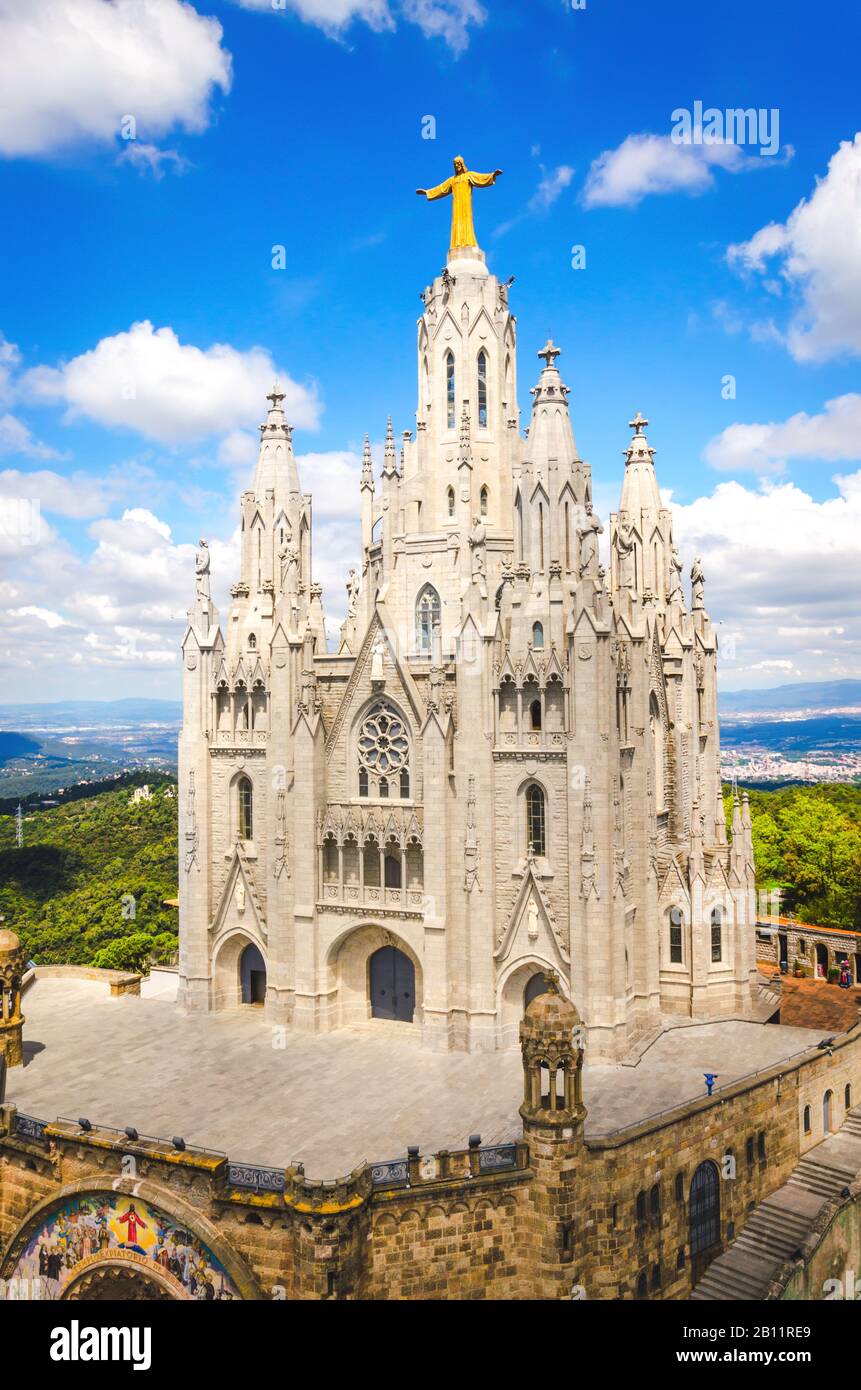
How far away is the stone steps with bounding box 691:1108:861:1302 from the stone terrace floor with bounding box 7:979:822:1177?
3132mm

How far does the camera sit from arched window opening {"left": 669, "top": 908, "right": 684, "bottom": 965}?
105 ft

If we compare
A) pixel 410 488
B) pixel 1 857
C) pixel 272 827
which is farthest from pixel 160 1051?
pixel 1 857

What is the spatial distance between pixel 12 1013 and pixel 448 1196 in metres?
14.6

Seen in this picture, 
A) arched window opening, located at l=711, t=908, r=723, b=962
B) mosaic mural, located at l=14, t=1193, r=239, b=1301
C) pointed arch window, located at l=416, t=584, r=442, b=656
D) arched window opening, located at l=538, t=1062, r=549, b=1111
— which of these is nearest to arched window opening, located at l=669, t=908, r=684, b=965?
arched window opening, located at l=711, t=908, r=723, b=962

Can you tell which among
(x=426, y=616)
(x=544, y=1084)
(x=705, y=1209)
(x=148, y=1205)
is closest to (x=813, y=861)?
(x=426, y=616)

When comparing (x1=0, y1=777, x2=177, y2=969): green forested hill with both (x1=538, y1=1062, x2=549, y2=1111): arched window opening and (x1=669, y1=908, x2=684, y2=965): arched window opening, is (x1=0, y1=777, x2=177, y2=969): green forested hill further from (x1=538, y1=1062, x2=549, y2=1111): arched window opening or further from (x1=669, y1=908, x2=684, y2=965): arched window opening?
(x1=538, y1=1062, x2=549, y2=1111): arched window opening

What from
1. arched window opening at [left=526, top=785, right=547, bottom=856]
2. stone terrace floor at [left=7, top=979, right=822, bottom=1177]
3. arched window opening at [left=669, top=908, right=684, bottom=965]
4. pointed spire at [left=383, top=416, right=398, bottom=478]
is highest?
pointed spire at [left=383, top=416, right=398, bottom=478]

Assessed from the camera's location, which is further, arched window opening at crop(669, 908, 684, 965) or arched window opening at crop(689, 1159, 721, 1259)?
arched window opening at crop(669, 908, 684, 965)

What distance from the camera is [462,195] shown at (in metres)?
36.8

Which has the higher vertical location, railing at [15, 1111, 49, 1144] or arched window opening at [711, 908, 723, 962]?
arched window opening at [711, 908, 723, 962]

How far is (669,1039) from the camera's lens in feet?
98.1
